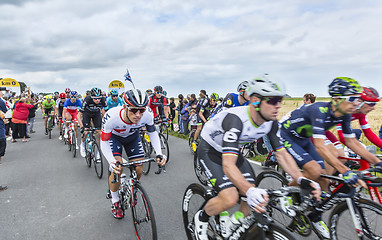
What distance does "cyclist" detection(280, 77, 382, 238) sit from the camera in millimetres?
2807

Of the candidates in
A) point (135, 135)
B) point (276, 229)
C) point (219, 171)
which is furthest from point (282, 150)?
point (135, 135)

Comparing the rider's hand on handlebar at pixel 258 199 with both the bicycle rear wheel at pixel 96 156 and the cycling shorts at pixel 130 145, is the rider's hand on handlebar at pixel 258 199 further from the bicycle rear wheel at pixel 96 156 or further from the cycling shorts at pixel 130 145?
the bicycle rear wheel at pixel 96 156

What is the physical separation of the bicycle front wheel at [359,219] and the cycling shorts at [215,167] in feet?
3.19

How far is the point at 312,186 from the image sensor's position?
7.39 ft

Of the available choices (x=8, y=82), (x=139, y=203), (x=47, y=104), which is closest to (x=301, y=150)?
(x=139, y=203)

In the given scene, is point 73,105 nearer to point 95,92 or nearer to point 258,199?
point 95,92

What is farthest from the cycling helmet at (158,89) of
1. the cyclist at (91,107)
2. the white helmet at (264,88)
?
the white helmet at (264,88)

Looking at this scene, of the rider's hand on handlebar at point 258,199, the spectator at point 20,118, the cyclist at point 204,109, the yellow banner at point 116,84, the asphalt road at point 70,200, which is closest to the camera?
the rider's hand on handlebar at point 258,199

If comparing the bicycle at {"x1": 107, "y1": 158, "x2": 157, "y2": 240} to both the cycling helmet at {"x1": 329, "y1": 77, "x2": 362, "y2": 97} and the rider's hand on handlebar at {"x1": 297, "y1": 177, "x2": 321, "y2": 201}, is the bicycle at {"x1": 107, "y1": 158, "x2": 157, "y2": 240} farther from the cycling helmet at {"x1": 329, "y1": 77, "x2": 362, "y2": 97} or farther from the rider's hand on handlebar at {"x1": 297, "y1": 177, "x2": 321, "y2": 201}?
the cycling helmet at {"x1": 329, "y1": 77, "x2": 362, "y2": 97}

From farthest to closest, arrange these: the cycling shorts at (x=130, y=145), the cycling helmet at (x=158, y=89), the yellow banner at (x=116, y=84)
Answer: the yellow banner at (x=116, y=84), the cycling helmet at (x=158, y=89), the cycling shorts at (x=130, y=145)

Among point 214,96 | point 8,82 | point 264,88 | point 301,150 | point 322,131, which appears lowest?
point 301,150

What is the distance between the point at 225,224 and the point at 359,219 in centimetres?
137

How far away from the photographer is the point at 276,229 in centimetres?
189

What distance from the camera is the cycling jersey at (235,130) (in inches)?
86.5
